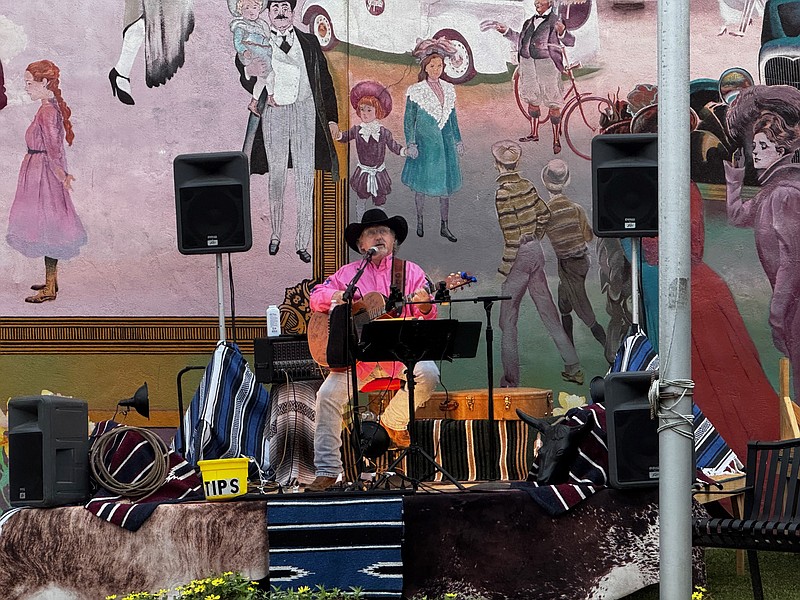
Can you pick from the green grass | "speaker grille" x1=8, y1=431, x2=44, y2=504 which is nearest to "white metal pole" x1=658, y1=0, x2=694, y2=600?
the green grass

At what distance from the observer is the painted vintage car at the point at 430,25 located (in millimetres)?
9008

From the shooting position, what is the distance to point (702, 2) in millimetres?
8984

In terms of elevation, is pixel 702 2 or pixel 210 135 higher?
pixel 702 2

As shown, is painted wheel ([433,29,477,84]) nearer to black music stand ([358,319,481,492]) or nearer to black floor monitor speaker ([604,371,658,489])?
black music stand ([358,319,481,492])

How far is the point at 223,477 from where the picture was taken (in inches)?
247

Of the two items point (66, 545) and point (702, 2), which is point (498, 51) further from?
point (66, 545)

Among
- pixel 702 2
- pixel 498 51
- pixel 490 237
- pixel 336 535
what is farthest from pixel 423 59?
pixel 336 535

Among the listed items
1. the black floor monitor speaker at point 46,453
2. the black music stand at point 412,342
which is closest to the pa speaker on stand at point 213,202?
the black music stand at point 412,342

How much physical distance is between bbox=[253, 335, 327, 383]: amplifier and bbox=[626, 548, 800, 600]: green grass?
8.48ft

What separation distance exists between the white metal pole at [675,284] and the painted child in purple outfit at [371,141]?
4.25 m

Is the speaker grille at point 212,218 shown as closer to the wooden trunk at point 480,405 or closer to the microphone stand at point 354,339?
the microphone stand at point 354,339

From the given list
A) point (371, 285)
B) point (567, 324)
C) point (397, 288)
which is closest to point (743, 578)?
point (397, 288)

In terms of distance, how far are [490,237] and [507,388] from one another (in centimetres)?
108

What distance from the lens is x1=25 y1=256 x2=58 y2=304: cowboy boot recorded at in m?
9.04
